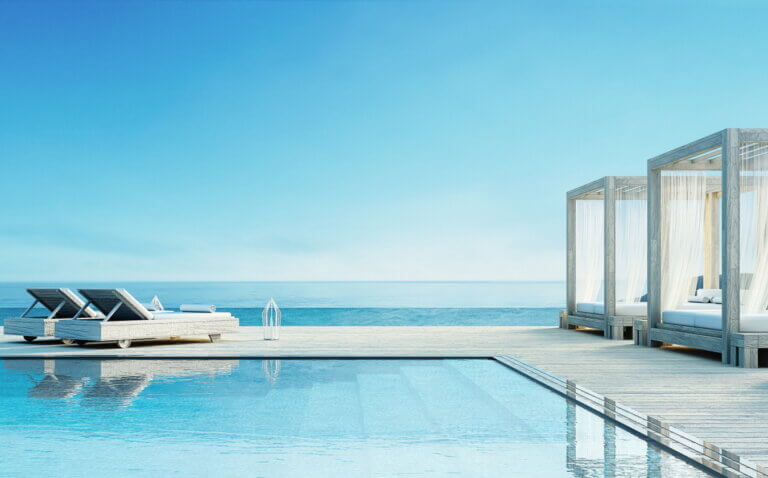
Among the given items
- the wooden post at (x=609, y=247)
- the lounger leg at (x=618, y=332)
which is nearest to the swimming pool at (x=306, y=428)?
the lounger leg at (x=618, y=332)

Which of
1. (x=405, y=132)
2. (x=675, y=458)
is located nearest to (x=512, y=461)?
(x=675, y=458)

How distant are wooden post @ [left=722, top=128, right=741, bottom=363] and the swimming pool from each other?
2.73 metres

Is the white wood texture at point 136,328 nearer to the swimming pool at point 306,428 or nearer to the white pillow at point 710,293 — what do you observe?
the swimming pool at point 306,428

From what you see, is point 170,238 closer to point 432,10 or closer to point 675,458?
point 432,10

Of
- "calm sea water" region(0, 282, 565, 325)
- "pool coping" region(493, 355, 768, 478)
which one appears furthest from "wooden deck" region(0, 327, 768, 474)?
"calm sea water" region(0, 282, 565, 325)

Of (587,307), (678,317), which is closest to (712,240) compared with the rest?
(587,307)

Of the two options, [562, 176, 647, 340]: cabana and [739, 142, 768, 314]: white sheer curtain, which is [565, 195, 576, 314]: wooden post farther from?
[739, 142, 768, 314]: white sheer curtain

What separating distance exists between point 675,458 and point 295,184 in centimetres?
2432

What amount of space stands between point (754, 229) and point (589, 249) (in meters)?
4.70

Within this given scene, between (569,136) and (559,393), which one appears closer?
(559,393)

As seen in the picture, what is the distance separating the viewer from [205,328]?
9375 millimetres

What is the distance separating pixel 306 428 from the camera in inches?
158

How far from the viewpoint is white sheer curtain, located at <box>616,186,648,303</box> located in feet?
34.8

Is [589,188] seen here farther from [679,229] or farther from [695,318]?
[695,318]
